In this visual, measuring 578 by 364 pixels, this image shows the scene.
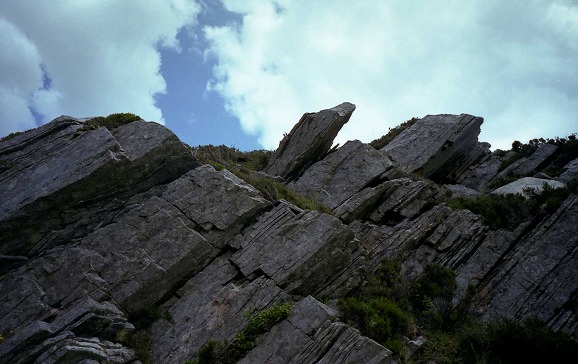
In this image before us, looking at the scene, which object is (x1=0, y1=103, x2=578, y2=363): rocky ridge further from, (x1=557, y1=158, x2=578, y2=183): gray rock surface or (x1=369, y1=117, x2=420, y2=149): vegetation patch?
(x1=369, y1=117, x2=420, y2=149): vegetation patch

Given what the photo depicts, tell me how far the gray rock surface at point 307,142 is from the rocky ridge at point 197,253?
4.62m

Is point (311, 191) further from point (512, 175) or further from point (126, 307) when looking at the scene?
point (512, 175)

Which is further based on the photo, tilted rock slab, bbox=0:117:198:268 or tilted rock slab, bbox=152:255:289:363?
tilted rock slab, bbox=0:117:198:268

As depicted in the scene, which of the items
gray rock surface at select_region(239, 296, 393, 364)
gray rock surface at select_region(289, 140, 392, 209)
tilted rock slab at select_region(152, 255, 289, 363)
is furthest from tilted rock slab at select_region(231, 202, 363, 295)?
gray rock surface at select_region(289, 140, 392, 209)

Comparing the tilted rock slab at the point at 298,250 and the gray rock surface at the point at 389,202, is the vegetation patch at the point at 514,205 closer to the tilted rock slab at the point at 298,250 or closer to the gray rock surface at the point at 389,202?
the gray rock surface at the point at 389,202

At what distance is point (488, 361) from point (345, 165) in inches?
591

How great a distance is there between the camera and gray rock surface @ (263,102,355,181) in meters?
28.1

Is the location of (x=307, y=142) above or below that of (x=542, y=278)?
above

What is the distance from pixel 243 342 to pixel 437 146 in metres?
22.0

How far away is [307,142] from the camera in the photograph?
28.5 m

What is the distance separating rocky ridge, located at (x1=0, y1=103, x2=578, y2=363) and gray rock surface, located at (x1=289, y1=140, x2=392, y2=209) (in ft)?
2.43

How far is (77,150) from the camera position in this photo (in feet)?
67.3

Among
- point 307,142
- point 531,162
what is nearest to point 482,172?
point 531,162

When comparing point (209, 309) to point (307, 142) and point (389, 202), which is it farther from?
point (307, 142)
